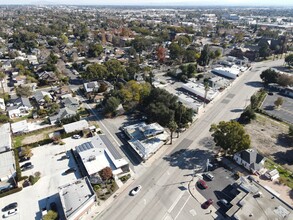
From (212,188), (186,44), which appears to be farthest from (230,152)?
(186,44)

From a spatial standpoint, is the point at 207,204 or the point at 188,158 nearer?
the point at 207,204

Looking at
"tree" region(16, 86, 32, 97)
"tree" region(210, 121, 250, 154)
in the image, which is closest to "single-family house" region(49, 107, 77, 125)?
"tree" region(16, 86, 32, 97)

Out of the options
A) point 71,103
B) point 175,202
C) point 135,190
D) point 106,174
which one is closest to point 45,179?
point 106,174

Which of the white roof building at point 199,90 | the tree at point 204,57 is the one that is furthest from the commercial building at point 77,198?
the tree at point 204,57

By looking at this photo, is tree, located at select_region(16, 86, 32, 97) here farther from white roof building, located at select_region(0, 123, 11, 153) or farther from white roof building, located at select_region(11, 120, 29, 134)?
white roof building, located at select_region(0, 123, 11, 153)

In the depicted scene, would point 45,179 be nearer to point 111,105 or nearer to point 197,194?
point 111,105
